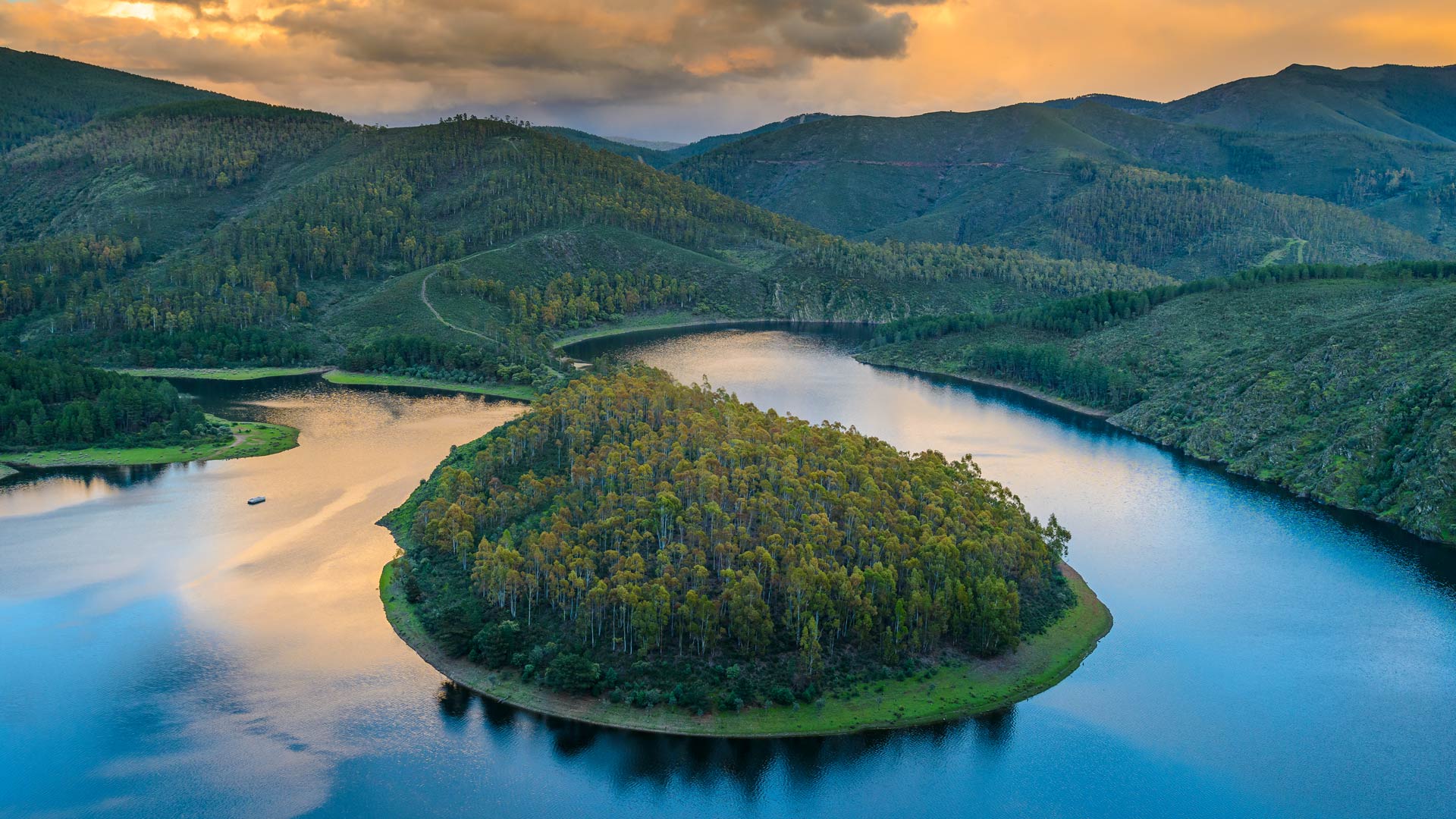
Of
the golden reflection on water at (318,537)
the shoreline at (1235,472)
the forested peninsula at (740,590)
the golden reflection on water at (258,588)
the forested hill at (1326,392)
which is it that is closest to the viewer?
the golden reflection on water at (258,588)

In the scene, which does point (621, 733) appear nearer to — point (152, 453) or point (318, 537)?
point (318, 537)

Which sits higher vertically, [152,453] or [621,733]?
[152,453]

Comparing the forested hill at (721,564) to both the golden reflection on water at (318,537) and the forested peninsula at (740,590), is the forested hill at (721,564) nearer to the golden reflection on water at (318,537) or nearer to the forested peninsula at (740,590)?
the forested peninsula at (740,590)

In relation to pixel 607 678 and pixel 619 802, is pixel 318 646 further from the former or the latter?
pixel 619 802

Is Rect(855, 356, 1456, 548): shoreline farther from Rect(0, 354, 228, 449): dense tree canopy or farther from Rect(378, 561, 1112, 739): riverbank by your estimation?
Rect(0, 354, 228, 449): dense tree canopy

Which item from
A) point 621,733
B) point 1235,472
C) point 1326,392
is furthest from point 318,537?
point 1326,392

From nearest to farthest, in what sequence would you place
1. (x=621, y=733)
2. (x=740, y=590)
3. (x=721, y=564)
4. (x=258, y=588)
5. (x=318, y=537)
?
(x=621, y=733), (x=740, y=590), (x=721, y=564), (x=258, y=588), (x=318, y=537)

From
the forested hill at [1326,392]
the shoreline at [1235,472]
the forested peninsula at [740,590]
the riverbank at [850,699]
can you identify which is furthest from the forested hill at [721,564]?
the forested hill at [1326,392]
